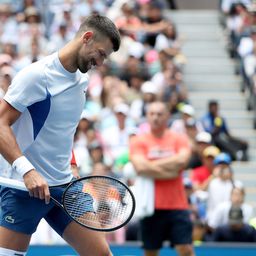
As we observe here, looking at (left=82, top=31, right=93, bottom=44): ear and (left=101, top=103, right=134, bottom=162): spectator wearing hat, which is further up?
(left=82, top=31, right=93, bottom=44): ear

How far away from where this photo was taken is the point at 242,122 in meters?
15.9

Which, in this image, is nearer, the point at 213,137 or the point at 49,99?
the point at 49,99

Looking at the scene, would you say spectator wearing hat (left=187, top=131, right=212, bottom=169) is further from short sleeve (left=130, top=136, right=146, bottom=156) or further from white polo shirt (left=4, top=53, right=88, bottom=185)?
white polo shirt (left=4, top=53, right=88, bottom=185)

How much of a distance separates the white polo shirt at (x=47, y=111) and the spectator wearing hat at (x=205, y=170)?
6.41 m

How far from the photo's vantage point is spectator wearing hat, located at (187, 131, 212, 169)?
44.0 feet

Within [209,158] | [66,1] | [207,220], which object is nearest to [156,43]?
[66,1]

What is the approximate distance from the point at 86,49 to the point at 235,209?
5.93m

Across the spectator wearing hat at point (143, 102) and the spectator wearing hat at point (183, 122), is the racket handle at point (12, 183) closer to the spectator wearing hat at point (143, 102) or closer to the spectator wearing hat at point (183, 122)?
the spectator wearing hat at point (183, 122)

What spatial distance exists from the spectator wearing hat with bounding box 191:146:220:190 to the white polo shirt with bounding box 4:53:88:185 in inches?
252

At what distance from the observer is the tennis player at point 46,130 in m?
6.38

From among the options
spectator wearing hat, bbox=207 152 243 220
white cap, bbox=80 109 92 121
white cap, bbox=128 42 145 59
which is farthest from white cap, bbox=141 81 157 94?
spectator wearing hat, bbox=207 152 243 220

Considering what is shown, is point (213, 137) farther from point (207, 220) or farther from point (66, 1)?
point (66, 1)

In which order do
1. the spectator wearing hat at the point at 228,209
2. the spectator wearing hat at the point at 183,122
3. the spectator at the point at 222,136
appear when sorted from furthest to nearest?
the spectator at the point at 222,136 < the spectator wearing hat at the point at 183,122 < the spectator wearing hat at the point at 228,209

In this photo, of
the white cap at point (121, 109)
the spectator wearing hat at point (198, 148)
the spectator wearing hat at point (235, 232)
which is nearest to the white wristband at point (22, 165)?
the spectator wearing hat at point (235, 232)
